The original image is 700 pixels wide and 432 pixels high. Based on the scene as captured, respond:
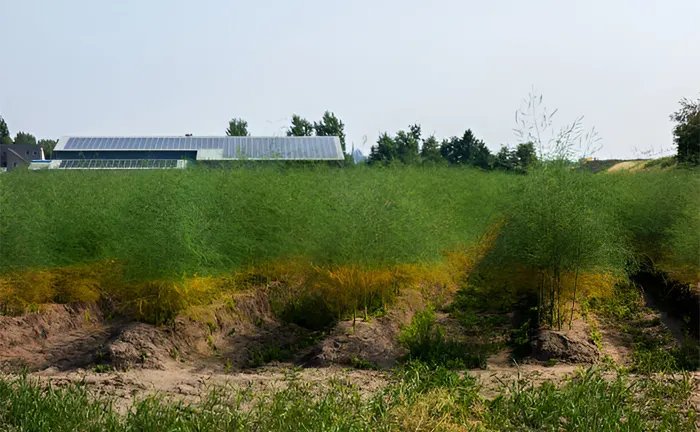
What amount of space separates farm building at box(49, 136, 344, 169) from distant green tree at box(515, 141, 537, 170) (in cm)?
883

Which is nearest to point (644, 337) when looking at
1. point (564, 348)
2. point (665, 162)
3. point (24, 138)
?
point (564, 348)

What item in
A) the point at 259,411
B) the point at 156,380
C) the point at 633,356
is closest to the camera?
the point at 259,411

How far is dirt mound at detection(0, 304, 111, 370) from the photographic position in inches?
245

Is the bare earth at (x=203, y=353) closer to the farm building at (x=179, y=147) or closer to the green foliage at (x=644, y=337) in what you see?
the green foliage at (x=644, y=337)

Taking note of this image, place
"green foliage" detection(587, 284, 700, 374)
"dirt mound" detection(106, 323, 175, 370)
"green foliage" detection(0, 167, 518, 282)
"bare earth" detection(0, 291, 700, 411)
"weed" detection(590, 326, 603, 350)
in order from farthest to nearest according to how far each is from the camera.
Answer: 1. "weed" detection(590, 326, 603, 350)
2. "green foliage" detection(0, 167, 518, 282)
3. "green foliage" detection(587, 284, 700, 374)
4. "dirt mound" detection(106, 323, 175, 370)
5. "bare earth" detection(0, 291, 700, 411)

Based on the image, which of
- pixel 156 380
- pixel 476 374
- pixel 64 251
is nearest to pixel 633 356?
pixel 476 374

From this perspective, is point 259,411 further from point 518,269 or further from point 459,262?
point 459,262

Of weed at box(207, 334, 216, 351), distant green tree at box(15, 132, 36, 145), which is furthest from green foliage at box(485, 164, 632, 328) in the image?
distant green tree at box(15, 132, 36, 145)

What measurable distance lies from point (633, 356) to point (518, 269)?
1.55m

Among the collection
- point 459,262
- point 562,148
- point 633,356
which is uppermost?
point 562,148

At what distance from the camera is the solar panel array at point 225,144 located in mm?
19134

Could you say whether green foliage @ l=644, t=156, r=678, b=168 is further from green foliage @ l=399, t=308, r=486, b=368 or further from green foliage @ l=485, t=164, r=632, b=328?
green foliage @ l=399, t=308, r=486, b=368

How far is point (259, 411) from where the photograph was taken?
4.38m

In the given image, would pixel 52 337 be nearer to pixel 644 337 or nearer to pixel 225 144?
pixel 644 337
